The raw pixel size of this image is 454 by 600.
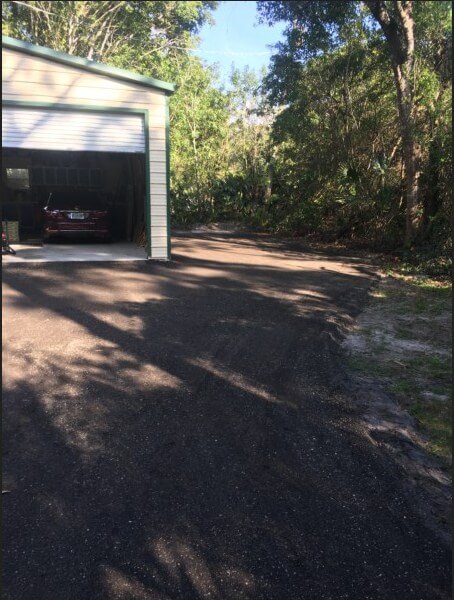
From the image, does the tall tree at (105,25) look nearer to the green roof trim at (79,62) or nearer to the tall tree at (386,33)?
the tall tree at (386,33)

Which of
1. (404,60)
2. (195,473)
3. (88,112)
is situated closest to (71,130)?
(88,112)

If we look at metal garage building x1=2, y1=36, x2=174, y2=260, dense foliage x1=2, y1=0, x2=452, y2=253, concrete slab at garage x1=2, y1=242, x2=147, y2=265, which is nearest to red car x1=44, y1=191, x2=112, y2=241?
concrete slab at garage x1=2, y1=242, x2=147, y2=265

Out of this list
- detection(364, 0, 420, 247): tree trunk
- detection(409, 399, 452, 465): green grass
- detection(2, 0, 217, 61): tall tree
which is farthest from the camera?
detection(2, 0, 217, 61): tall tree

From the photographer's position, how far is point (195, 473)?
2.96m

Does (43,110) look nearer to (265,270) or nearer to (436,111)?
(265,270)

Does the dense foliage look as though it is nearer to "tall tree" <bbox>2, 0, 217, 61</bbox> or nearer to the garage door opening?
"tall tree" <bbox>2, 0, 217, 61</bbox>

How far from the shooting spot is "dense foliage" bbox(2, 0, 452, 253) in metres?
11.9

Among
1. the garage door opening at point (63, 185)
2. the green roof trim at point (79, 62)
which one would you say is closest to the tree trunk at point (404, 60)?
the green roof trim at point (79, 62)

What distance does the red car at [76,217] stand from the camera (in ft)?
43.9

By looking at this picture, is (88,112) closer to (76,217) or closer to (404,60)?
(76,217)

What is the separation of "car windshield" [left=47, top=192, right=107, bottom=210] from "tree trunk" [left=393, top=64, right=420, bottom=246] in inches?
322

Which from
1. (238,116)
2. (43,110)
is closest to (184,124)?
(238,116)

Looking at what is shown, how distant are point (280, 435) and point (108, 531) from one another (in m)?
1.42

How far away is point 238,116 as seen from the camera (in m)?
25.3
